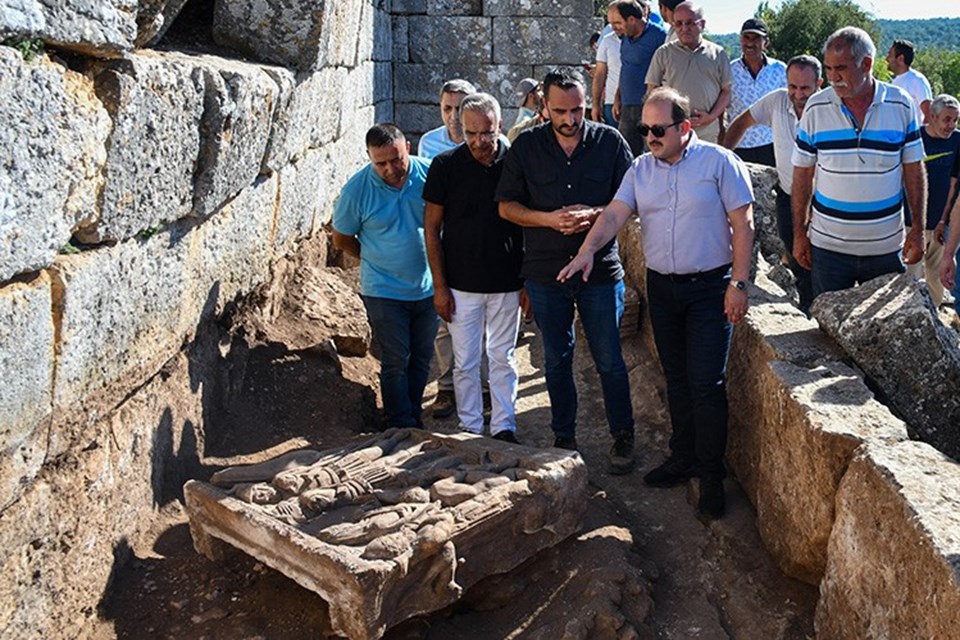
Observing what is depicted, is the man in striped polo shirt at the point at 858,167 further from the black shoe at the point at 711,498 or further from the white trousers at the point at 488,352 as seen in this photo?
the white trousers at the point at 488,352

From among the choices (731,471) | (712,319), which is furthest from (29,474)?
(731,471)

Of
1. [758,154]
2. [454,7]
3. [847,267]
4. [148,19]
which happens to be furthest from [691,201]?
[454,7]

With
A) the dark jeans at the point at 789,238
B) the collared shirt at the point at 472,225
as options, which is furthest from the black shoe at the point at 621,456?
the dark jeans at the point at 789,238

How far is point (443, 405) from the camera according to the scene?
250 inches

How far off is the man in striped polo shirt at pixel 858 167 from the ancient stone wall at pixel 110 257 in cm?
284

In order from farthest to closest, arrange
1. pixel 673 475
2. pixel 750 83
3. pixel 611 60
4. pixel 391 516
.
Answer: pixel 611 60, pixel 750 83, pixel 673 475, pixel 391 516

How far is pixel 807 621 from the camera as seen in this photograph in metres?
4.09

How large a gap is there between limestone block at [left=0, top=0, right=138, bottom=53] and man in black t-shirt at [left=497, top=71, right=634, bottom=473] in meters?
1.94

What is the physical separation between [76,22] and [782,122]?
14.6 ft

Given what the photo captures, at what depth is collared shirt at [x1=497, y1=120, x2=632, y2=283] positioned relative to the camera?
5.00 metres

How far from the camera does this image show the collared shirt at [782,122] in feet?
21.2

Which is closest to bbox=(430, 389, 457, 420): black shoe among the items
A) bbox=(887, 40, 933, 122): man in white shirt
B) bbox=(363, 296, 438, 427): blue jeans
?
bbox=(363, 296, 438, 427): blue jeans

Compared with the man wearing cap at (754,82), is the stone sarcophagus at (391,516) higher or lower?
lower

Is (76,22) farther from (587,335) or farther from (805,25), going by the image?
(805,25)
